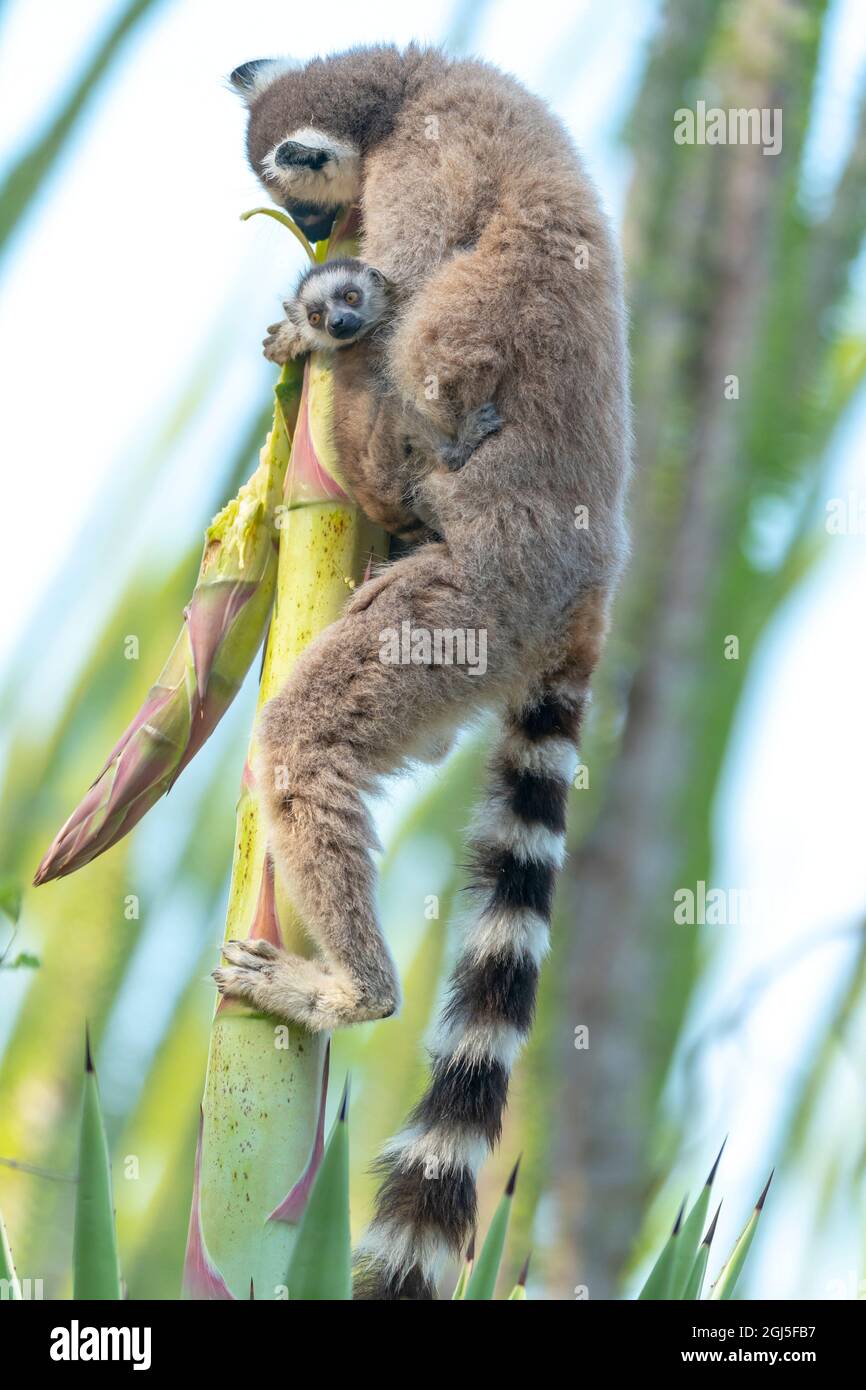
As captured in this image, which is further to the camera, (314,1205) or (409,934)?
(409,934)

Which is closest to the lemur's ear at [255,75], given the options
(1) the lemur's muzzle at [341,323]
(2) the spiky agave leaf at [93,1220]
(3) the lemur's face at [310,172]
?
(3) the lemur's face at [310,172]

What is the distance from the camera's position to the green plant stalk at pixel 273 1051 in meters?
2.11

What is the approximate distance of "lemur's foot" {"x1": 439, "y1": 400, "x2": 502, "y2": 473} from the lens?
3191mm

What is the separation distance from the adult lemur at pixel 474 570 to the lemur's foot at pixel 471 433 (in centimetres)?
2

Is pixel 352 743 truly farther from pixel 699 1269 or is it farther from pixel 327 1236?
pixel 699 1269

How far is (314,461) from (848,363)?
5.69 metres

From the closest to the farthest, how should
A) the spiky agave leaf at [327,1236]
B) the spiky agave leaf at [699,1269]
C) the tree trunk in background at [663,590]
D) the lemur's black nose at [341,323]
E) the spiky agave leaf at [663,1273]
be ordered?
the spiky agave leaf at [327,1236], the spiky agave leaf at [663,1273], the spiky agave leaf at [699,1269], the lemur's black nose at [341,323], the tree trunk in background at [663,590]

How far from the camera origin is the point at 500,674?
10.5ft

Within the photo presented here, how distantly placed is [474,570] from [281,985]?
3.96ft

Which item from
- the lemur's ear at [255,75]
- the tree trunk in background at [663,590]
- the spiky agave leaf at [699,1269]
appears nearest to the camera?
the spiky agave leaf at [699,1269]

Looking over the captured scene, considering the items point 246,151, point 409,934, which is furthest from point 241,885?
point 409,934

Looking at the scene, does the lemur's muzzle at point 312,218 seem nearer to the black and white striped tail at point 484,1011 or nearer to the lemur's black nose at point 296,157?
the lemur's black nose at point 296,157
